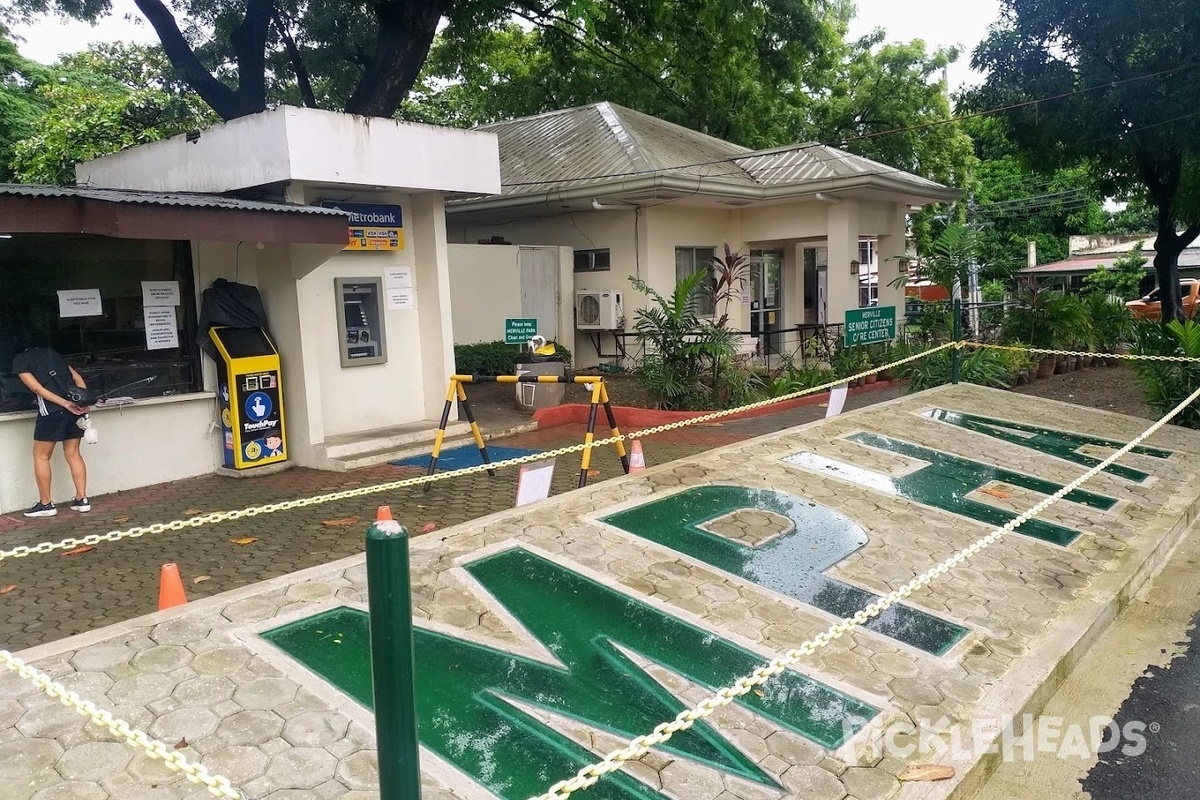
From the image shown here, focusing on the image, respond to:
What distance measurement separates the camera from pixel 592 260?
1520cm

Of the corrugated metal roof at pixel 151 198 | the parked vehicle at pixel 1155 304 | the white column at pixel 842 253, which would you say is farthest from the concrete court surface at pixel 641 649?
the parked vehicle at pixel 1155 304

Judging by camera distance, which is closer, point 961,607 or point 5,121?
point 961,607

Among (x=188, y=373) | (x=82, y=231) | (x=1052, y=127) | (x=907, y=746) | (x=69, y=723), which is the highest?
(x=1052, y=127)

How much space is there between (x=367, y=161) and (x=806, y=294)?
38.0 ft

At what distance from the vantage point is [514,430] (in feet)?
33.6

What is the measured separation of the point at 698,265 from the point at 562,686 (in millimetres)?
12668

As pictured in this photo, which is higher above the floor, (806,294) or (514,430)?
(806,294)


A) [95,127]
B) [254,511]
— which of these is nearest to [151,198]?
[254,511]

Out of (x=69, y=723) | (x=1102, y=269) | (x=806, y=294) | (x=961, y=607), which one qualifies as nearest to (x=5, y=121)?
(x=806, y=294)

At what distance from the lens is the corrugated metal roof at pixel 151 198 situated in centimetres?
640

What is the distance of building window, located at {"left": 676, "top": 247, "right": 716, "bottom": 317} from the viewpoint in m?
15.4

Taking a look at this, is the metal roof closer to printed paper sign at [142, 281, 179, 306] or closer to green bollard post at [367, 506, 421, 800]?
printed paper sign at [142, 281, 179, 306]

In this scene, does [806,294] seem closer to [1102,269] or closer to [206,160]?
[206,160]

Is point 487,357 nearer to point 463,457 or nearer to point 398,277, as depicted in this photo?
point 398,277
